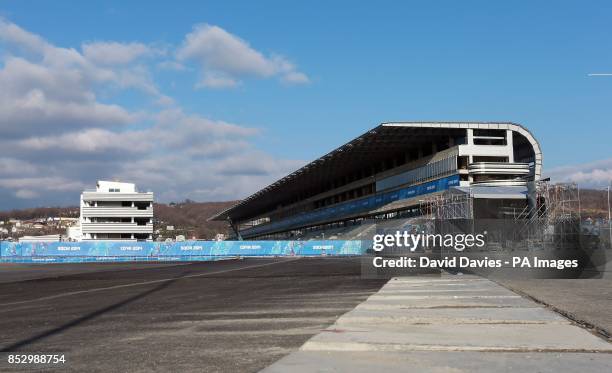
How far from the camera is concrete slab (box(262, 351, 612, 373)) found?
6.16 metres

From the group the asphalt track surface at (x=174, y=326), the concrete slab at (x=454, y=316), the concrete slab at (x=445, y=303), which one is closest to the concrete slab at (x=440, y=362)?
the asphalt track surface at (x=174, y=326)

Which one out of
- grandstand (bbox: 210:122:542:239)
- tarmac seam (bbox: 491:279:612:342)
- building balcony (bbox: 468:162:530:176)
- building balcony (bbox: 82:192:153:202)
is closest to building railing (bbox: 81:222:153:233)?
building balcony (bbox: 82:192:153:202)

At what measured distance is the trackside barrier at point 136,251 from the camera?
64125 mm

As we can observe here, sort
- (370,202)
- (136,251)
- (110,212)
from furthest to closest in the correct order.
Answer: (110,212)
(370,202)
(136,251)

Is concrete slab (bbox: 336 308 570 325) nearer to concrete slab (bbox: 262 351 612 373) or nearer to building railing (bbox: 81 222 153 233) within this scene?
concrete slab (bbox: 262 351 612 373)

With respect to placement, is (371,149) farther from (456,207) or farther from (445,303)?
(445,303)

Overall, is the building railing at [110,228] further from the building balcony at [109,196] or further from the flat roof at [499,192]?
the flat roof at [499,192]

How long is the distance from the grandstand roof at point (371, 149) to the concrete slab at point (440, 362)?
5909 cm

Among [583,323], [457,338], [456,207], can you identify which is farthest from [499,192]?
[457,338]

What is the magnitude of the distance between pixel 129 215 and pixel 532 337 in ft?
427

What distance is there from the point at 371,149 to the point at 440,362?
→ 73.6 m

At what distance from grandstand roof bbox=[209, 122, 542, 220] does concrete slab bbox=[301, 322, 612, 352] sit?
57.1m

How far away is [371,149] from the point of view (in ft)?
261

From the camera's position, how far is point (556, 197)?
31.3 metres
